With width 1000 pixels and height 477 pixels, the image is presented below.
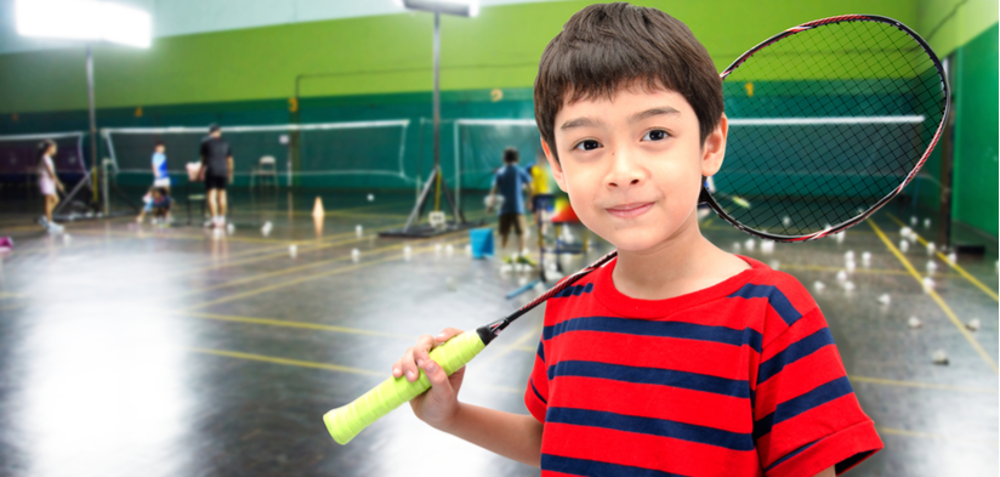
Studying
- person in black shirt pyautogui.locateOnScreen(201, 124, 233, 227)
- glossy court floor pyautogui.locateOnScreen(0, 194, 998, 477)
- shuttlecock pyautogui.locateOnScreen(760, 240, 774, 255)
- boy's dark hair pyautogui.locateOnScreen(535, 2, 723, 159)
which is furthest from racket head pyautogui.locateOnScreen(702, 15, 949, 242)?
person in black shirt pyautogui.locateOnScreen(201, 124, 233, 227)

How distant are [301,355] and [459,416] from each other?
3.98 metres

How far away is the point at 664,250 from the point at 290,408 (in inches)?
135

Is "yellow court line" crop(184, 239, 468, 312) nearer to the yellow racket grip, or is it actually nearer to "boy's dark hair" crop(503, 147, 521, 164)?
"boy's dark hair" crop(503, 147, 521, 164)

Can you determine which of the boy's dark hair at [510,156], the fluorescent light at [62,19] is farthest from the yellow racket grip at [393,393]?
the fluorescent light at [62,19]

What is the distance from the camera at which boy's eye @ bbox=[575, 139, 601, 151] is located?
959mm

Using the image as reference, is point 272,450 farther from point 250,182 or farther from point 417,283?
point 250,182

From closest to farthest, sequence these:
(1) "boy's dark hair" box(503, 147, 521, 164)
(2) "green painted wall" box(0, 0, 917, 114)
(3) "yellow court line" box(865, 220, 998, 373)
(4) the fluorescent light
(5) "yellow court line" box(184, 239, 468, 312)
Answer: (3) "yellow court line" box(865, 220, 998, 373)
(5) "yellow court line" box(184, 239, 468, 312)
(1) "boy's dark hair" box(503, 147, 521, 164)
(4) the fluorescent light
(2) "green painted wall" box(0, 0, 917, 114)

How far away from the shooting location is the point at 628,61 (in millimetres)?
929

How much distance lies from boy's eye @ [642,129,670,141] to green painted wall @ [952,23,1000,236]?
1081 centimetres

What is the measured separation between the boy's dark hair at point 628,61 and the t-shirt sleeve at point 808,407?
1.02 ft

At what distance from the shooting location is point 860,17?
1332 millimetres

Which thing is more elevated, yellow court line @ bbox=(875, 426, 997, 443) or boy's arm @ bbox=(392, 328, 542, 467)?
boy's arm @ bbox=(392, 328, 542, 467)

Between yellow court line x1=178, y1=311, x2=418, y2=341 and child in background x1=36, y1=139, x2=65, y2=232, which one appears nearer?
yellow court line x1=178, y1=311, x2=418, y2=341

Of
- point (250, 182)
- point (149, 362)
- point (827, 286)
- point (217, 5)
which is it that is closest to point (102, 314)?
point (149, 362)
